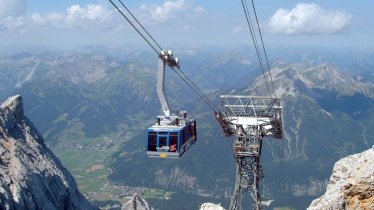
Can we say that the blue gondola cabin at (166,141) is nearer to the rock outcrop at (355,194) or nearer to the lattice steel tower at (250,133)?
the lattice steel tower at (250,133)

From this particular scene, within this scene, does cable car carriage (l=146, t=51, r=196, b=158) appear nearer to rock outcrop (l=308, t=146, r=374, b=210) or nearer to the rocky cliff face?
rock outcrop (l=308, t=146, r=374, b=210)

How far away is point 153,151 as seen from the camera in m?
47.5

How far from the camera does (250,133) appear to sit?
51.8 meters

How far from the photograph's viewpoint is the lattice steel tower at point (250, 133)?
5079cm

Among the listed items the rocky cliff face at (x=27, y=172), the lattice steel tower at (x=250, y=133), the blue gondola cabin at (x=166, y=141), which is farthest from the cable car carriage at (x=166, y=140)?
the rocky cliff face at (x=27, y=172)

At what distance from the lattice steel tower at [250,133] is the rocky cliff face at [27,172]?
3434cm

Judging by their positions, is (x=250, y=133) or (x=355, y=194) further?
(x=250, y=133)

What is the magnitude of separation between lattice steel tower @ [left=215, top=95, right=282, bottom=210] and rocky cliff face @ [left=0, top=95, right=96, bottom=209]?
3434 cm

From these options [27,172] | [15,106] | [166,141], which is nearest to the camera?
A: [166,141]

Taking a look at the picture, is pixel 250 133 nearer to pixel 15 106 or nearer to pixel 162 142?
pixel 162 142

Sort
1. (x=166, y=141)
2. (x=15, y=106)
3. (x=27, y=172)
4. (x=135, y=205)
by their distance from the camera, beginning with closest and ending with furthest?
(x=166, y=141) < (x=27, y=172) < (x=15, y=106) < (x=135, y=205)

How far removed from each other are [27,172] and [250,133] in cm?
4846

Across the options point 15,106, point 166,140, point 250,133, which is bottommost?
point 166,140

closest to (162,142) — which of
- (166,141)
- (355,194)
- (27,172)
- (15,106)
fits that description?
(166,141)
